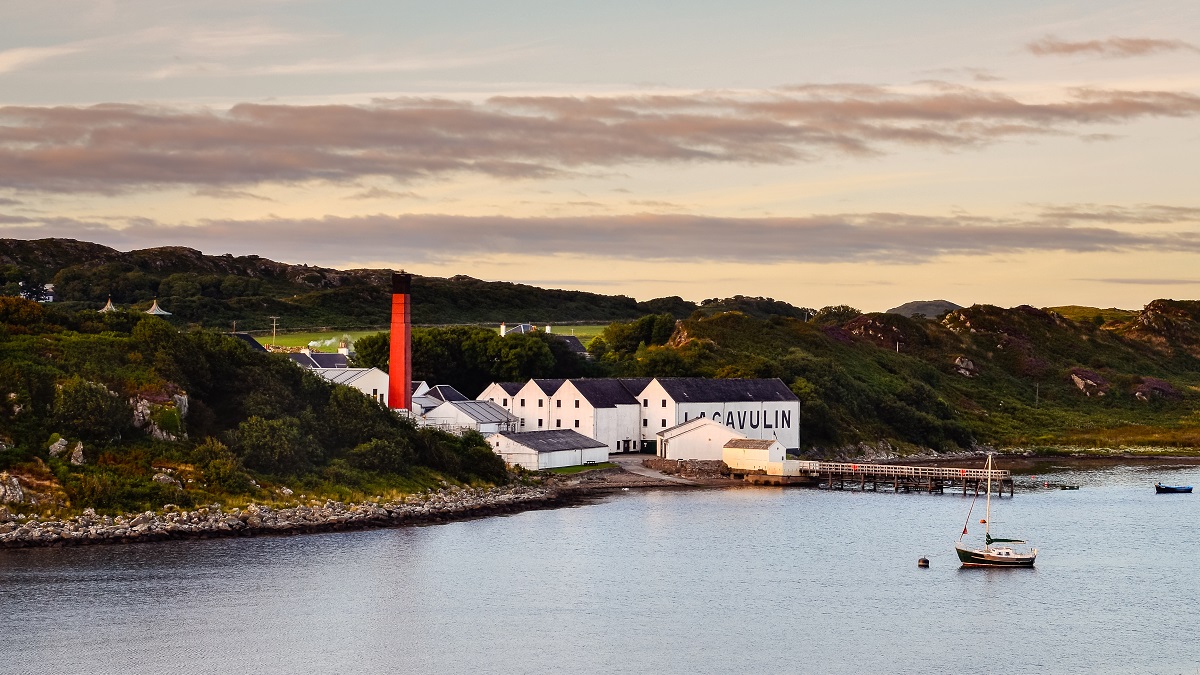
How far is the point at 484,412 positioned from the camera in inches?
3757

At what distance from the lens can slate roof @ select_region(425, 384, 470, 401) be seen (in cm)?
10106

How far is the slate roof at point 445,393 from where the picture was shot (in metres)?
101

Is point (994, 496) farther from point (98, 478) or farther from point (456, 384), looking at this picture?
point (98, 478)

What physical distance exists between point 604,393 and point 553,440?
9.13m

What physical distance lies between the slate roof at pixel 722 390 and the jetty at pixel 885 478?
396 inches

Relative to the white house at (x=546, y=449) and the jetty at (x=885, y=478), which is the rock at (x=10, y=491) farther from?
the jetty at (x=885, y=478)

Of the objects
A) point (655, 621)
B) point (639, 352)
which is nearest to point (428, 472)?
point (655, 621)

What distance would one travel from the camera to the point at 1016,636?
46.8m

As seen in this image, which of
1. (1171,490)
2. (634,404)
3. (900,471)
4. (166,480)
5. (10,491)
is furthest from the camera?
(634,404)

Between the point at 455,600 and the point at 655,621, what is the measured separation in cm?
793

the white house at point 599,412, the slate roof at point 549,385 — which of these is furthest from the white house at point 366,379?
the white house at point 599,412

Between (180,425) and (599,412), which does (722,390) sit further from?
(180,425)

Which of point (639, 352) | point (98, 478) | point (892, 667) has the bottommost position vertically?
point (892, 667)

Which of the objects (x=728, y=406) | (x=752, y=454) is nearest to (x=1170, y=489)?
(x=752, y=454)
